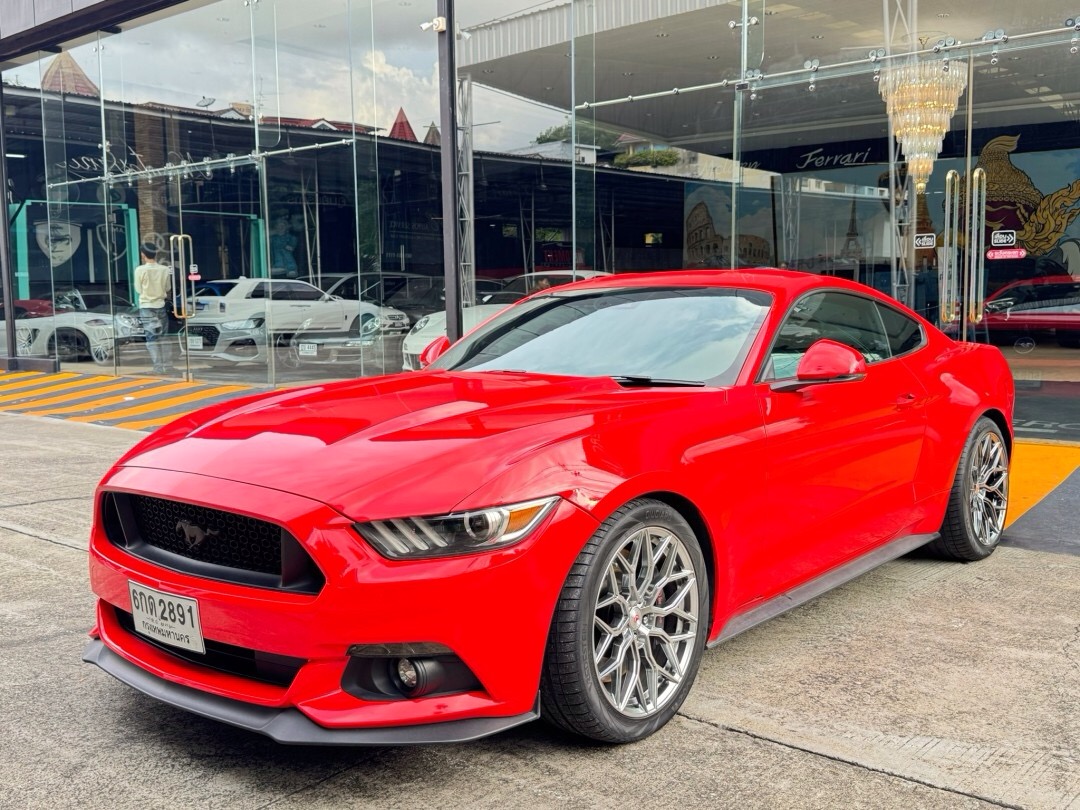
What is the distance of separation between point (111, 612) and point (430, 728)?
3.96ft

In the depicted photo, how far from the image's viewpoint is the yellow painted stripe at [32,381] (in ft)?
50.6

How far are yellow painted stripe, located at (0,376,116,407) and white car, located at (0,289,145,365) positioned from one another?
2.52 feet

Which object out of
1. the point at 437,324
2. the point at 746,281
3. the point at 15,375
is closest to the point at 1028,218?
the point at 437,324

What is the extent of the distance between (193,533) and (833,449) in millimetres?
2213

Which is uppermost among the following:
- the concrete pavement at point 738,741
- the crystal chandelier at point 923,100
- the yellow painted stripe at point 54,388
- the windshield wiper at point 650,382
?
the crystal chandelier at point 923,100

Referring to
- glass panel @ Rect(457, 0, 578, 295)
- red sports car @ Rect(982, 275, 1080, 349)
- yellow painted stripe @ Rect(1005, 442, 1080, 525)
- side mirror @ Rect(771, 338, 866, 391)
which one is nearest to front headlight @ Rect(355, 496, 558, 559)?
side mirror @ Rect(771, 338, 866, 391)

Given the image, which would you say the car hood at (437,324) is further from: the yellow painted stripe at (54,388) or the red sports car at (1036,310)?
the yellow painted stripe at (54,388)

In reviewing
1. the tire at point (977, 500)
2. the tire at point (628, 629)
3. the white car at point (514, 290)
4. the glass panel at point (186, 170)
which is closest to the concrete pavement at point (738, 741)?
the tire at point (628, 629)

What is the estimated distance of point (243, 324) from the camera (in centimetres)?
1475

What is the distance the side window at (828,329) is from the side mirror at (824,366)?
0.29 ft

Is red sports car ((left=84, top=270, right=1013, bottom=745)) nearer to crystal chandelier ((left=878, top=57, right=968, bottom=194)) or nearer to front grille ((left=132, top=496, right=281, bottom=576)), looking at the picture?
front grille ((left=132, top=496, right=281, bottom=576))

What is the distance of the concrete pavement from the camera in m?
2.58

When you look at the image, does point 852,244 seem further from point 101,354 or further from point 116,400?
point 101,354

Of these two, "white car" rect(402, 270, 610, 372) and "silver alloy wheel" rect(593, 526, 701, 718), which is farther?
"white car" rect(402, 270, 610, 372)
